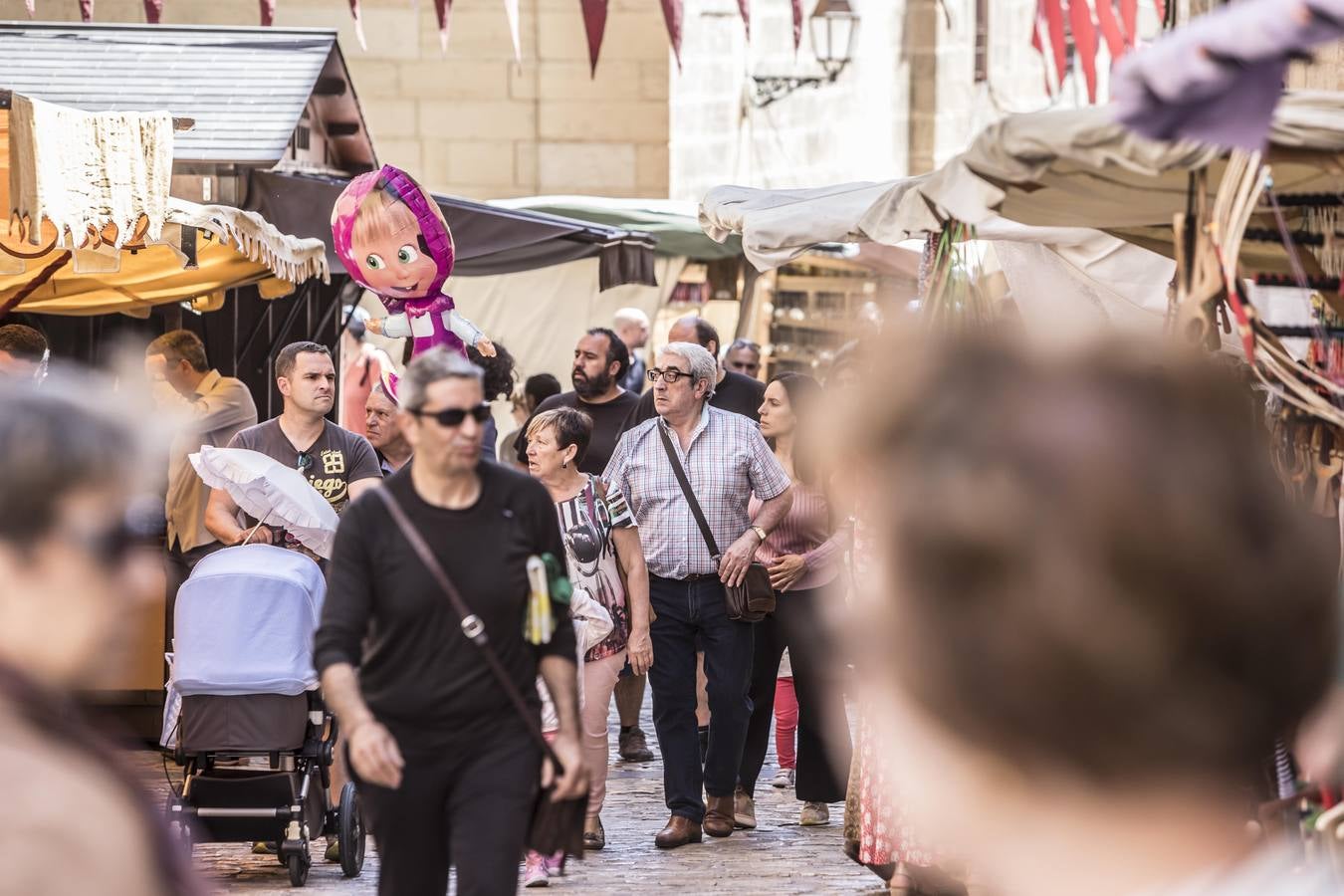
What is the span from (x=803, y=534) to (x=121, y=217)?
3.19m

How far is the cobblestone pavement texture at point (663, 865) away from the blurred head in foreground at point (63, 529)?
521cm

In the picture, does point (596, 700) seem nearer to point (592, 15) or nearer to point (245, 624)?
point (245, 624)

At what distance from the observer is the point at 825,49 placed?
2034cm

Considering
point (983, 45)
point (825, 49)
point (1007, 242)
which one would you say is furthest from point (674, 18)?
point (983, 45)

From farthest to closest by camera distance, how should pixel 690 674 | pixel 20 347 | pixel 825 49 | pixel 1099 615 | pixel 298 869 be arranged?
pixel 825 49, pixel 20 347, pixel 690 674, pixel 298 869, pixel 1099 615

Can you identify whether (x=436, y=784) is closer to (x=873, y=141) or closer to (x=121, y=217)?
(x=121, y=217)

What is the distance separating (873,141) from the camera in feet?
68.5

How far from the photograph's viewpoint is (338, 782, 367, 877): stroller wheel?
707 cm

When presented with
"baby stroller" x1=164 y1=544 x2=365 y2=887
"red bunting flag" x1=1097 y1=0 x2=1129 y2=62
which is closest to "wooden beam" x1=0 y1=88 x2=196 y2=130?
"baby stroller" x1=164 y1=544 x2=365 y2=887

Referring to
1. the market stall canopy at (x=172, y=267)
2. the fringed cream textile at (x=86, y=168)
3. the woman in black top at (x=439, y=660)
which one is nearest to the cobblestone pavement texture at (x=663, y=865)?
the woman in black top at (x=439, y=660)

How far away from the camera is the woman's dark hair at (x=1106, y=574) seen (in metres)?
1.15

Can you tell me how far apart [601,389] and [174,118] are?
254cm

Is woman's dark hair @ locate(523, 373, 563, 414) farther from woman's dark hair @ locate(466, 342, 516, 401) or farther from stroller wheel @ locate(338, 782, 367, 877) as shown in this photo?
stroller wheel @ locate(338, 782, 367, 877)

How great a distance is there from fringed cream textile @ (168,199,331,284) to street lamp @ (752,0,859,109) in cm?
1122
